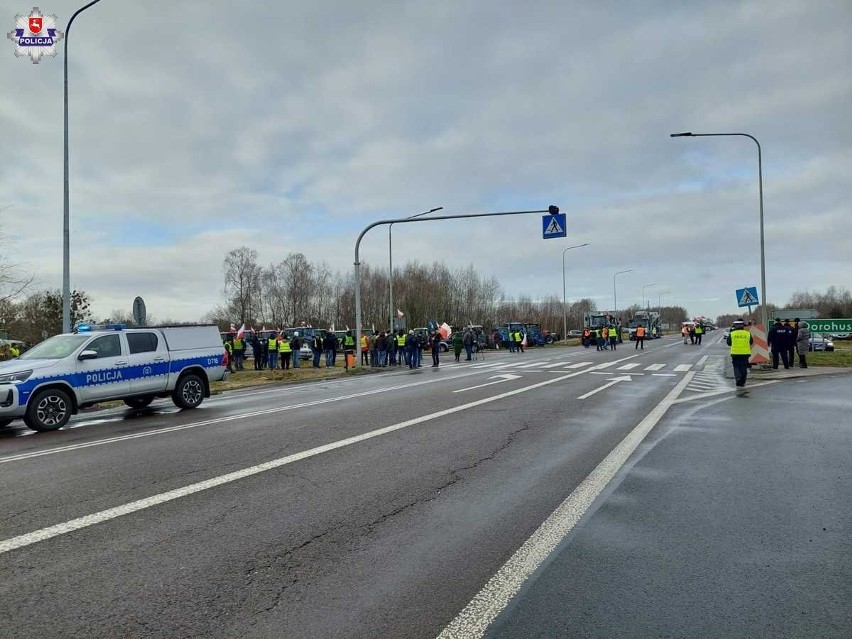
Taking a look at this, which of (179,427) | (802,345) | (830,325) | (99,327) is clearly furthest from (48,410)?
(830,325)

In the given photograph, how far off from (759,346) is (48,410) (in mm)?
20975

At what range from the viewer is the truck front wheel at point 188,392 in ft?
45.0

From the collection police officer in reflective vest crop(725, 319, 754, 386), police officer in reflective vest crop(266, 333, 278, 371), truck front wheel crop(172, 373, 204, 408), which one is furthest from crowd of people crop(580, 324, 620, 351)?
truck front wheel crop(172, 373, 204, 408)

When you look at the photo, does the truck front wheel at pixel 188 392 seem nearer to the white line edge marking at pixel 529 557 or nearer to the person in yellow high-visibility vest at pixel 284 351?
the white line edge marking at pixel 529 557

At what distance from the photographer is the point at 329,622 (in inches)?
135

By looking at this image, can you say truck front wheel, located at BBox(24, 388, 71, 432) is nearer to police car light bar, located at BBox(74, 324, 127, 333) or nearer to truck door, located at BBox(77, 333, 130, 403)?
truck door, located at BBox(77, 333, 130, 403)

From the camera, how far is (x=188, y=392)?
13922 millimetres

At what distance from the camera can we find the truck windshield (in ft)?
38.5

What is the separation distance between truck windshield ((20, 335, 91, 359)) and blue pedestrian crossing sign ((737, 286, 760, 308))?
2092 centimetres

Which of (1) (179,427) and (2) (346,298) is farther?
(2) (346,298)

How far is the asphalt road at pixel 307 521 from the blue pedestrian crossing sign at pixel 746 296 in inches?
532

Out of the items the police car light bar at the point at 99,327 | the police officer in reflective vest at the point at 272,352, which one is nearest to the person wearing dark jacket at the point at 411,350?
the police officer in reflective vest at the point at 272,352

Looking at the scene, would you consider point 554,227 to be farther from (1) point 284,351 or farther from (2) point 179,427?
(2) point 179,427

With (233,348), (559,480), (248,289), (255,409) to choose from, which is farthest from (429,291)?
(559,480)
